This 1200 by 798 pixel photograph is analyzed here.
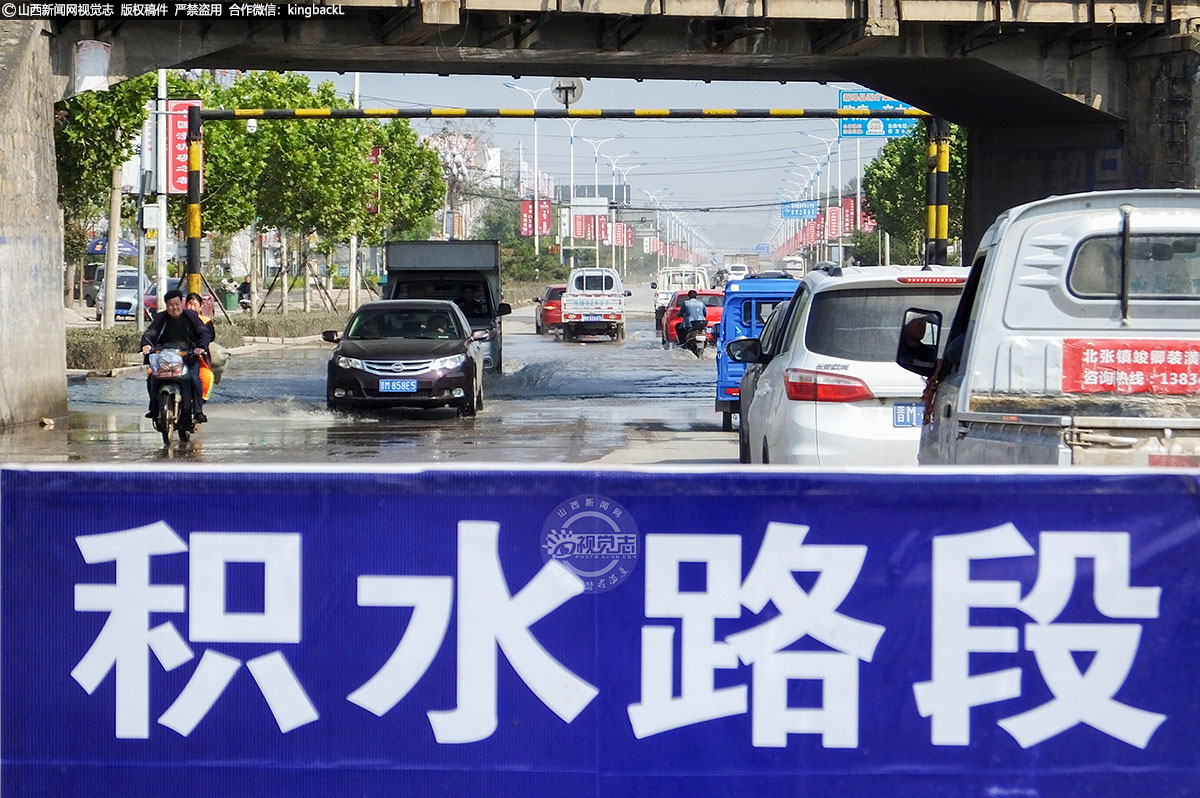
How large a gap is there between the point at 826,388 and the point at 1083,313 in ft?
9.61

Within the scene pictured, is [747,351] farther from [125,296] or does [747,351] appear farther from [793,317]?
[125,296]

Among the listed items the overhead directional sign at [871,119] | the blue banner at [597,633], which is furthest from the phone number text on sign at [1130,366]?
the overhead directional sign at [871,119]

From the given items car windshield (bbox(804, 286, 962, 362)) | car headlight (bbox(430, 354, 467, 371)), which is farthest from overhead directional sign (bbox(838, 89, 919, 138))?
car windshield (bbox(804, 286, 962, 362))

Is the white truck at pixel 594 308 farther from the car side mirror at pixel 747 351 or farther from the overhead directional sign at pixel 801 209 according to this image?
the overhead directional sign at pixel 801 209

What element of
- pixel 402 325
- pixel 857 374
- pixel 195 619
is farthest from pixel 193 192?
pixel 195 619

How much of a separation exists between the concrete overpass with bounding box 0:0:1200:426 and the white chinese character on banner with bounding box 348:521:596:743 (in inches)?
601

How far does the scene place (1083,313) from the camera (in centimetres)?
668

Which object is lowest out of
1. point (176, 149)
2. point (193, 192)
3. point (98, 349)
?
point (98, 349)

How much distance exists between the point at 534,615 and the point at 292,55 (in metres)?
18.8

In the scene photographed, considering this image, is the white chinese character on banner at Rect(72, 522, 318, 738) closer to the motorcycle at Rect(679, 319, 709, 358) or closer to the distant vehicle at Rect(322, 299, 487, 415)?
the distant vehicle at Rect(322, 299, 487, 415)

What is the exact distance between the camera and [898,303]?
9.51 m

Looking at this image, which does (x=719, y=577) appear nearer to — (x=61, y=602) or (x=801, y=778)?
(x=801, y=778)

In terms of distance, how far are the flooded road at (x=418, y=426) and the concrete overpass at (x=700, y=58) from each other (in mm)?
2179

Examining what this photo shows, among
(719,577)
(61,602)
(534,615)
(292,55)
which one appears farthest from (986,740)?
(292,55)
